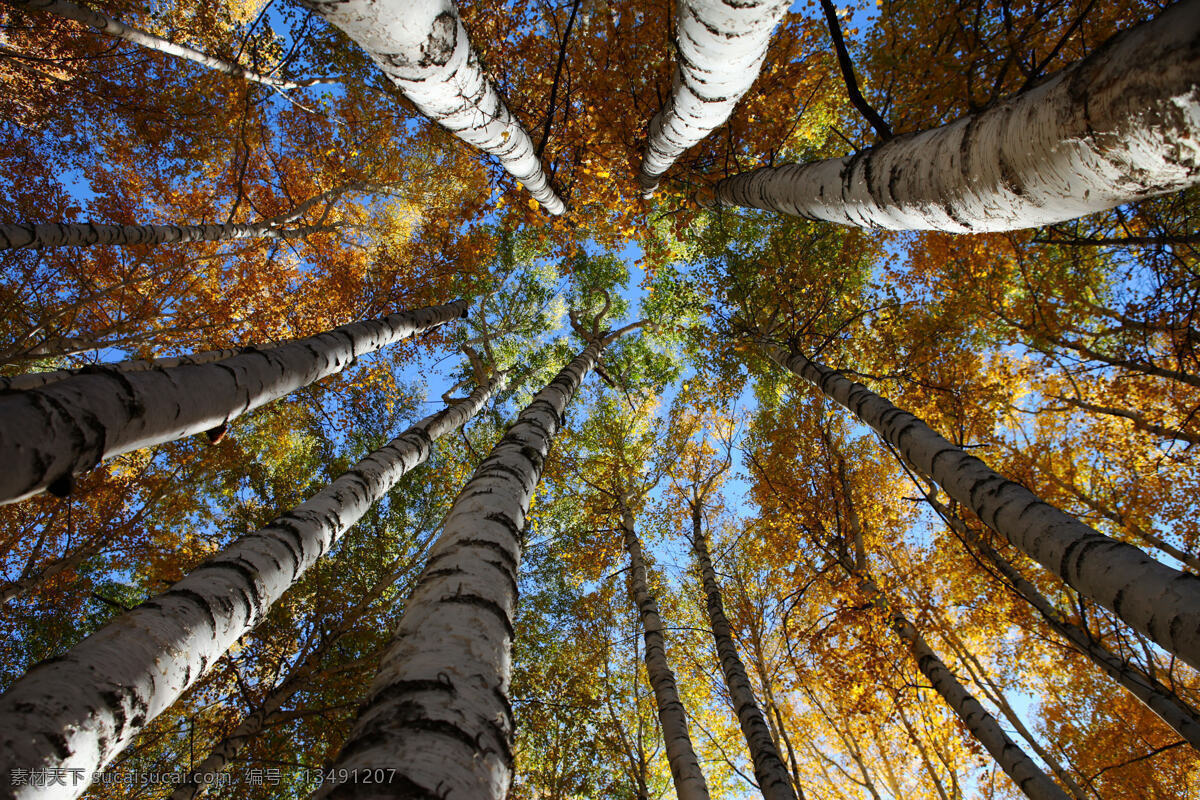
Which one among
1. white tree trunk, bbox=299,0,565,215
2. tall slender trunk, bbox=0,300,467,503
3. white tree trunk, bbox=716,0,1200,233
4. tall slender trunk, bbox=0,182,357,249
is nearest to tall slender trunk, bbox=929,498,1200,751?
white tree trunk, bbox=716,0,1200,233

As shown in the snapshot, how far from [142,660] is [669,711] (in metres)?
4.47

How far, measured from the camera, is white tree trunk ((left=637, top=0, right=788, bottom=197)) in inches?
79.7

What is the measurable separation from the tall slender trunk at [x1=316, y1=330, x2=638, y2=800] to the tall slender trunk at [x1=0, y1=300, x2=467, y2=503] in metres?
1.34

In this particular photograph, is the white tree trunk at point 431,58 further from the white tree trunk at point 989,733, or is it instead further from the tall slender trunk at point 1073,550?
the white tree trunk at point 989,733

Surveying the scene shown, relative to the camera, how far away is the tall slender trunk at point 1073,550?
186 centimetres

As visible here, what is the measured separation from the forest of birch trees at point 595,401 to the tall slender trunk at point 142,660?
0.02 metres

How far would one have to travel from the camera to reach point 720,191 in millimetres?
5578

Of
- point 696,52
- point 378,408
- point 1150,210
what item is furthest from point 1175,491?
point 378,408

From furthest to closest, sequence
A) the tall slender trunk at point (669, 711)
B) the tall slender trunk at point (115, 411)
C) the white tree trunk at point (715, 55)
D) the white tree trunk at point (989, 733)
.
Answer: the white tree trunk at point (989, 733), the tall slender trunk at point (669, 711), the white tree trunk at point (715, 55), the tall slender trunk at point (115, 411)

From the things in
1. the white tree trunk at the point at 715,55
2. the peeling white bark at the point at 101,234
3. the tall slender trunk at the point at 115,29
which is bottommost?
the white tree trunk at the point at 715,55

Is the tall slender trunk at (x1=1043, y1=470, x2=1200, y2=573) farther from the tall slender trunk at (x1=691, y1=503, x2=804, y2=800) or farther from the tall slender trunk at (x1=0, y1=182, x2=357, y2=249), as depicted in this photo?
the tall slender trunk at (x1=0, y1=182, x2=357, y2=249)

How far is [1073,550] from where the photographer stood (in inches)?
92.4

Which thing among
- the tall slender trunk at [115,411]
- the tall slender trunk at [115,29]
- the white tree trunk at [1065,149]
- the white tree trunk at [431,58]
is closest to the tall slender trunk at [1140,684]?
the white tree trunk at [1065,149]

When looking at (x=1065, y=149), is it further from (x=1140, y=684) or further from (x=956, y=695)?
(x=956, y=695)
